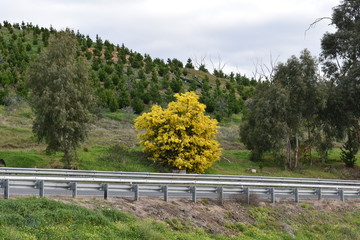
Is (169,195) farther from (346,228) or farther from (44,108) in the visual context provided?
(44,108)

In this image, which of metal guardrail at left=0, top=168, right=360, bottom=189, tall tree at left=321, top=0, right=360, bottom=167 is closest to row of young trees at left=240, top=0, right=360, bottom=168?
tall tree at left=321, top=0, right=360, bottom=167

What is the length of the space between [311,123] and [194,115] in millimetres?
14648

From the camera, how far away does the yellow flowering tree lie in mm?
41719

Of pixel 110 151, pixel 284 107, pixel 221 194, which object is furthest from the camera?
pixel 284 107

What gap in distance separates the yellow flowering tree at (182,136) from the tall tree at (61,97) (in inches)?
248

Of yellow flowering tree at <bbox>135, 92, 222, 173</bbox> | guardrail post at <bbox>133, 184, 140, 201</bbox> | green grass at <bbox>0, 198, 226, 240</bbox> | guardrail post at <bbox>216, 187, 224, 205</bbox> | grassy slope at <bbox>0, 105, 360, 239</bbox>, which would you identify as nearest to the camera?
green grass at <bbox>0, 198, 226, 240</bbox>

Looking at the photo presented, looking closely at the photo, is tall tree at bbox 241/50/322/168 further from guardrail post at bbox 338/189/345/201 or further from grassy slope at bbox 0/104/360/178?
guardrail post at bbox 338/189/345/201

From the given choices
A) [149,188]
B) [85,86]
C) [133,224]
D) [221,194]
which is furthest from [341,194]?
[85,86]

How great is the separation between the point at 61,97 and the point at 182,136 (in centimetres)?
1038

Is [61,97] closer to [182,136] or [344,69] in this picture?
[182,136]

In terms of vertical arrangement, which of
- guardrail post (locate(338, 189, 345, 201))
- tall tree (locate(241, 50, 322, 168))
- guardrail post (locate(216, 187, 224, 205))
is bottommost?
guardrail post (locate(338, 189, 345, 201))

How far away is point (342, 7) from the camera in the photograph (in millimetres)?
54094

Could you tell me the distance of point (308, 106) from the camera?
49125 mm

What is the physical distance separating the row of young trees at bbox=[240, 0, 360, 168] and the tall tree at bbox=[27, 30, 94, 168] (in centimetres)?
1680
